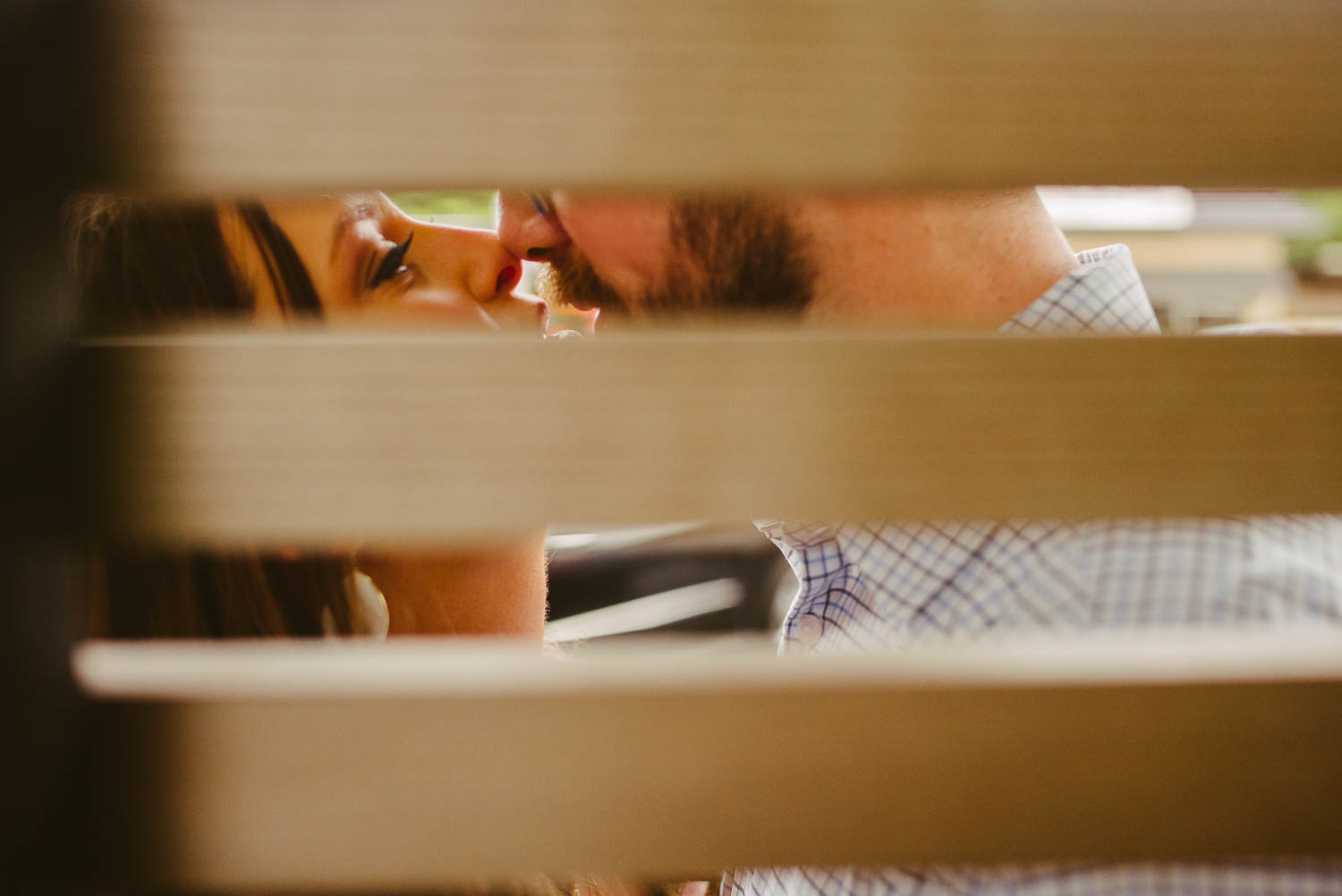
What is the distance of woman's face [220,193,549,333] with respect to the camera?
3.59ft

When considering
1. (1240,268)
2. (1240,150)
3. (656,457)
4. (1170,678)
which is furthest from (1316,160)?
(1240,268)

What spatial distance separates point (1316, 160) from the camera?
1.72ft

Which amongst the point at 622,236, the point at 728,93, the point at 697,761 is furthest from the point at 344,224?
the point at 697,761

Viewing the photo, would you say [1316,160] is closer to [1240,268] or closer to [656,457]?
[656,457]

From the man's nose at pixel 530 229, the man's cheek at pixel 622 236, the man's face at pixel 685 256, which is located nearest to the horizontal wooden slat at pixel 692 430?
the man's face at pixel 685 256

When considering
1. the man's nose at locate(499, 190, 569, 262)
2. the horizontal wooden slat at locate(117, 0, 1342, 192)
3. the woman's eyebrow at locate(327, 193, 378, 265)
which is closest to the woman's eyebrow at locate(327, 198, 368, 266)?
the woman's eyebrow at locate(327, 193, 378, 265)

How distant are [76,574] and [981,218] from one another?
0.91 m

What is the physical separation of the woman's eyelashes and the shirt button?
2.36 feet

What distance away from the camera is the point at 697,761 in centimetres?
52

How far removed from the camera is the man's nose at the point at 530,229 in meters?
1.25

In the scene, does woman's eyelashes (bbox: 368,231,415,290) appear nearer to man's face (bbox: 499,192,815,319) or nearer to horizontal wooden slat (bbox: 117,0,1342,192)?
man's face (bbox: 499,192,815,319)

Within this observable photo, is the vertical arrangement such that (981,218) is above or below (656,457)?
above

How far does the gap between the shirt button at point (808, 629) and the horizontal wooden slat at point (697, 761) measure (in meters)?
0.54

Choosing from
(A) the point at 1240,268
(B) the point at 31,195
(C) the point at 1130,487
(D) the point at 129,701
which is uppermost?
(A) the point at 1240,268
